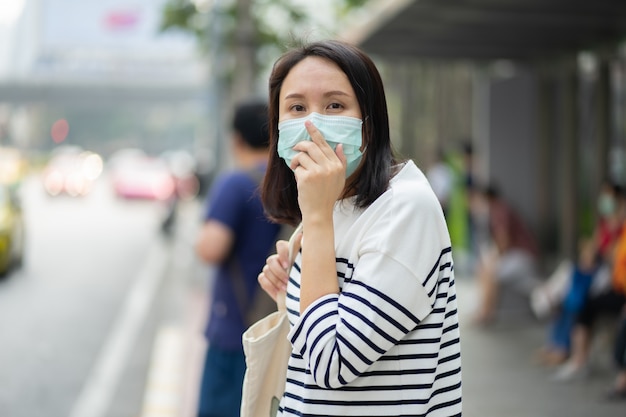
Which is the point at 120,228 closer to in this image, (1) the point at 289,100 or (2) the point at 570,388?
(2) the point at 570,388

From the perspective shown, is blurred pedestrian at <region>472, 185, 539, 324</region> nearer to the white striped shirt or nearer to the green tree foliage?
the green tree foliage

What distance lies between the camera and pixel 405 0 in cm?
723

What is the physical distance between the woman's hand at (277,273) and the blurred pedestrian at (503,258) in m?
7.37

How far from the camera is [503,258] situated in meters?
9.45

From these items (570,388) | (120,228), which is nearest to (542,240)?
(570,388)

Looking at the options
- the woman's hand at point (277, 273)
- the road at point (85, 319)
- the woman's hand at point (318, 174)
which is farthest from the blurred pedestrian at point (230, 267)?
the road at point (85, 319)

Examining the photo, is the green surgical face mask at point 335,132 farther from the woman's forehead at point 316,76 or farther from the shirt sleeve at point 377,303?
the shirt sleeve at point 377,303

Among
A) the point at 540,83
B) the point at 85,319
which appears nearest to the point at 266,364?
the point at 540,83

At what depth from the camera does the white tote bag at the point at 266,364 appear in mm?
2109

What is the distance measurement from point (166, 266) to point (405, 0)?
1005 cm

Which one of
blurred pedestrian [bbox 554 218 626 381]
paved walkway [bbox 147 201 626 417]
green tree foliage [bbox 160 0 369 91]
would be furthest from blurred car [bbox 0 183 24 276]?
blurred pedestrian [bbox 554 218 626 381]

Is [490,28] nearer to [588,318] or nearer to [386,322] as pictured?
[588,318]

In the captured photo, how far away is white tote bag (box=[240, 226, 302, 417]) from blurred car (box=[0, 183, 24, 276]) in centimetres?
1215

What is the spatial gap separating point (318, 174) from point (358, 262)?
0.19 m
